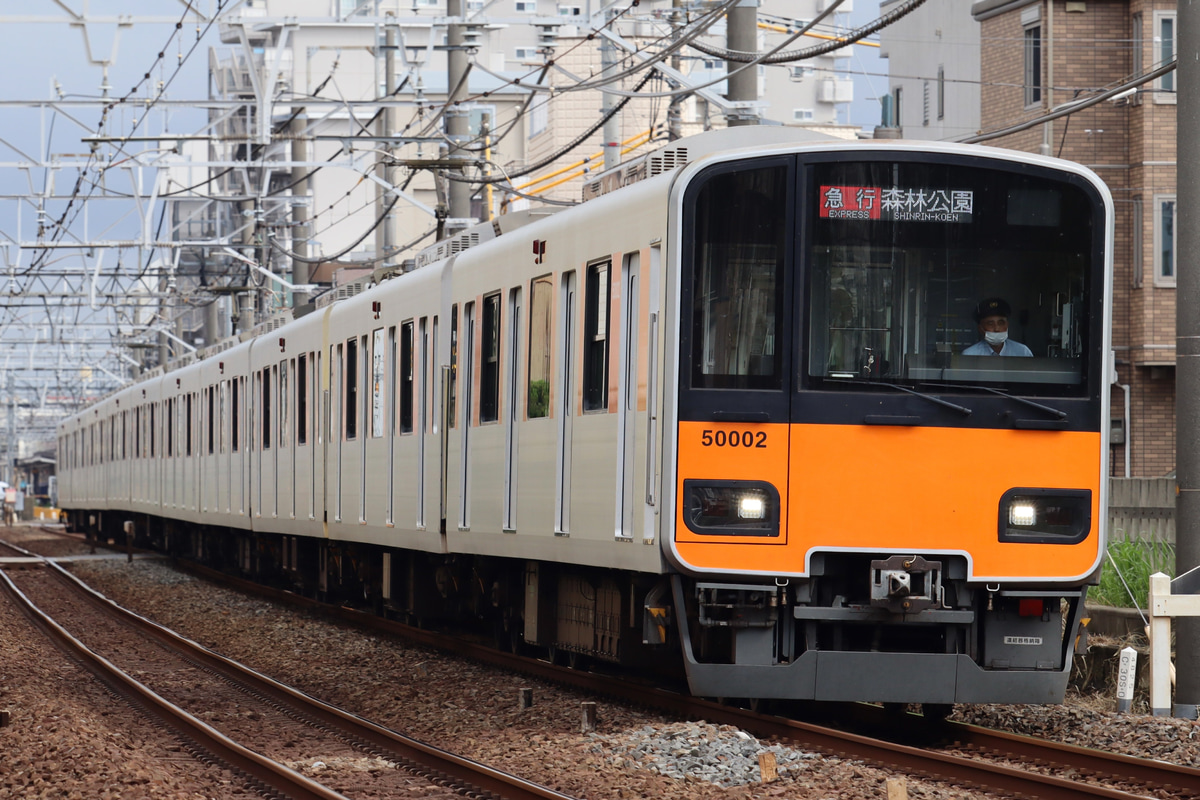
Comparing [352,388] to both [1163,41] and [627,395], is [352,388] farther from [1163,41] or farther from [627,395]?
[1163,41]

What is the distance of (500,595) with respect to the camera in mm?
12891

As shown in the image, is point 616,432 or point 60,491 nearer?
point 616,432

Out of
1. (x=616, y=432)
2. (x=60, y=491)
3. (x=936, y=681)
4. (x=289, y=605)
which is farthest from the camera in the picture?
(x=60, y=491)

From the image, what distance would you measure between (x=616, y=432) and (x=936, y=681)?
6.70 ft

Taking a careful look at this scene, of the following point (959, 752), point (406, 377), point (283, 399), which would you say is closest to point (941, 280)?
point (959, 752)

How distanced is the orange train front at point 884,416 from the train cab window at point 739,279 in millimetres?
11

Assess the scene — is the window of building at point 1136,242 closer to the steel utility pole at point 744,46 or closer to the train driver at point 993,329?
the steel utility pole at point 744,46

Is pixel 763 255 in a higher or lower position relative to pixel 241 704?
higher

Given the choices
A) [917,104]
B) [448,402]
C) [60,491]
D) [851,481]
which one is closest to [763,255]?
[851,481]

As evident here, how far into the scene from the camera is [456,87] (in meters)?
19.3

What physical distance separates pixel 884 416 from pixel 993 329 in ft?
2.25

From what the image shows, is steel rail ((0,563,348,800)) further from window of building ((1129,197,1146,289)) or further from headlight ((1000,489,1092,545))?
window of building ((1129,197,1146,289))

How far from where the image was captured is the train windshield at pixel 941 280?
348 inches

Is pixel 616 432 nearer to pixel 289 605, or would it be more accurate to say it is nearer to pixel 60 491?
pixel 289 605
